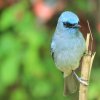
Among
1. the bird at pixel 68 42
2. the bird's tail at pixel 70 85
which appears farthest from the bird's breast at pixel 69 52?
the bird's tail at pixel 70 85

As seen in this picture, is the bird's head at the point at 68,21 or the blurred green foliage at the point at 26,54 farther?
the blurred green foliage at the point at 26,54

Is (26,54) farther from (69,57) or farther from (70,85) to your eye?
(69,57)

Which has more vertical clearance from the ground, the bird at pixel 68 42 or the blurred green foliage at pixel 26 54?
the bird at pixel 68 42

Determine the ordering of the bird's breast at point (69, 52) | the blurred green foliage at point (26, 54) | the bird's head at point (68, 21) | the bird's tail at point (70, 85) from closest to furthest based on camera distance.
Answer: the bird's head at point (68, 21) → the bird's breast at point (69, 52) → the bird's tail at point (70, 85) → the blurred green foliage at point (26, 54)

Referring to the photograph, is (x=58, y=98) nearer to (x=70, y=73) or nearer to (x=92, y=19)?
(x=92, y=19)

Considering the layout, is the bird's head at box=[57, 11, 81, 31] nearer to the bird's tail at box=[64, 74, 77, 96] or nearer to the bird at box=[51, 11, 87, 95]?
the bird at box=[51, 11, 87, 95]

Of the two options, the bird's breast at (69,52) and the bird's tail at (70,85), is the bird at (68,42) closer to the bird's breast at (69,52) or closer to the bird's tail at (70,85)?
the bird's breast at (69,52)
